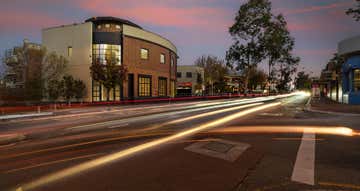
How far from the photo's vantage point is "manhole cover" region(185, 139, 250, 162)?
693 centimetres

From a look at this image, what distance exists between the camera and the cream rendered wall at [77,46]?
120ft

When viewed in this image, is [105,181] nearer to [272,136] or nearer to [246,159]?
[246,159]

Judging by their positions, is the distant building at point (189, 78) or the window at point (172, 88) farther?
the distant building at point (189, 78)

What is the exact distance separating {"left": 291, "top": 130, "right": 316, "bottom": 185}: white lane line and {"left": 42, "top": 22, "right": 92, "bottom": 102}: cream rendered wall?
33.1 metres

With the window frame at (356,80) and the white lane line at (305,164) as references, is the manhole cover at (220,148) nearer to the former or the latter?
the white lane line at (305,164)

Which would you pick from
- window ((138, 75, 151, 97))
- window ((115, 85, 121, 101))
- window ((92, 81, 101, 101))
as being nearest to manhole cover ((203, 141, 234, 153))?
window ((92, 81, 101, 101))

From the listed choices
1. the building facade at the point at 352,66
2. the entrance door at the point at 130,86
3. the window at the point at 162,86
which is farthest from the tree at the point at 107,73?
the building facade at the point at 352,66

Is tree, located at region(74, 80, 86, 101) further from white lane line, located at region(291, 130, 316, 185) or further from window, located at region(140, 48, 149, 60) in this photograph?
white lane line, located at region(291, 130, 316, 185)

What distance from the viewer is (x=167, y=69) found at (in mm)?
52188

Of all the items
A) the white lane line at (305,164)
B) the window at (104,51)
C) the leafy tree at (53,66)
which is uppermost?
the window at (104,51)

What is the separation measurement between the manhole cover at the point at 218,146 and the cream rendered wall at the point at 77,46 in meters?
31.4

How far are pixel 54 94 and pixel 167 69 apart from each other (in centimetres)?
2423

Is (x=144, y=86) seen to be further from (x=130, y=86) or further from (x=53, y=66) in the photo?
(x=53, y=66)

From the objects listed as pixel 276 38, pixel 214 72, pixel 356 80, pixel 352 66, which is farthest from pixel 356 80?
pixel 214 72
